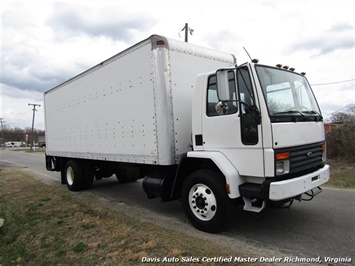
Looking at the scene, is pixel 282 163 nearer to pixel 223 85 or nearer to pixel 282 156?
pixel 282 156

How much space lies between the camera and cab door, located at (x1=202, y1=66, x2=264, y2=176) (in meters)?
4.05

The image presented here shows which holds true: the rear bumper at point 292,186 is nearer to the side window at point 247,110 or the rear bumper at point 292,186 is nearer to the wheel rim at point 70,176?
the side window at point 247,110

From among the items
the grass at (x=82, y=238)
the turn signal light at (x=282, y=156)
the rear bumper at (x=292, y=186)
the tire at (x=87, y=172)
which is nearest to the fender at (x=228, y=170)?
the rear bumper at (x=292, y=186)

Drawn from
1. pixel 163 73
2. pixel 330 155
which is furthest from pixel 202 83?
pixel 330 155

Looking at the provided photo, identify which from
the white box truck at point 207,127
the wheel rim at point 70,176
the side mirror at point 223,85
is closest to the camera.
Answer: the white box truck at point 207,127

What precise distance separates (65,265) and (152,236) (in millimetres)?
1326

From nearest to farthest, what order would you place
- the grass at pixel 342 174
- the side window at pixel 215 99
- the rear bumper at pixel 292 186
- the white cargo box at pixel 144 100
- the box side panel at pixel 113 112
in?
the rear bumper at pixel 292 186, the side window at pixel 215 99, the white cargo box at pixel 144 100, the box side panel at pixel 113 112, the grass at pixel 342 174

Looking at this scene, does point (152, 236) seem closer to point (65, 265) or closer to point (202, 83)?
point (65, 265)

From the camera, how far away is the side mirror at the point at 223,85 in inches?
163

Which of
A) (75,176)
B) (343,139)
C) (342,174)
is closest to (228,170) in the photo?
(75,176)

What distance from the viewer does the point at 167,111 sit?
5086 millimetres

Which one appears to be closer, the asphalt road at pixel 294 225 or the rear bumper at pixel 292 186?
the rear bumper at pixel 292 186

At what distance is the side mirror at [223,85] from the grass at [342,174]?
5.79 meters

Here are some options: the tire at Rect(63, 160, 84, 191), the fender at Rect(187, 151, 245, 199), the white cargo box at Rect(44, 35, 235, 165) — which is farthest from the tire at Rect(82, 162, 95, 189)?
the fender at Rect(187, 151, 245, 199)
